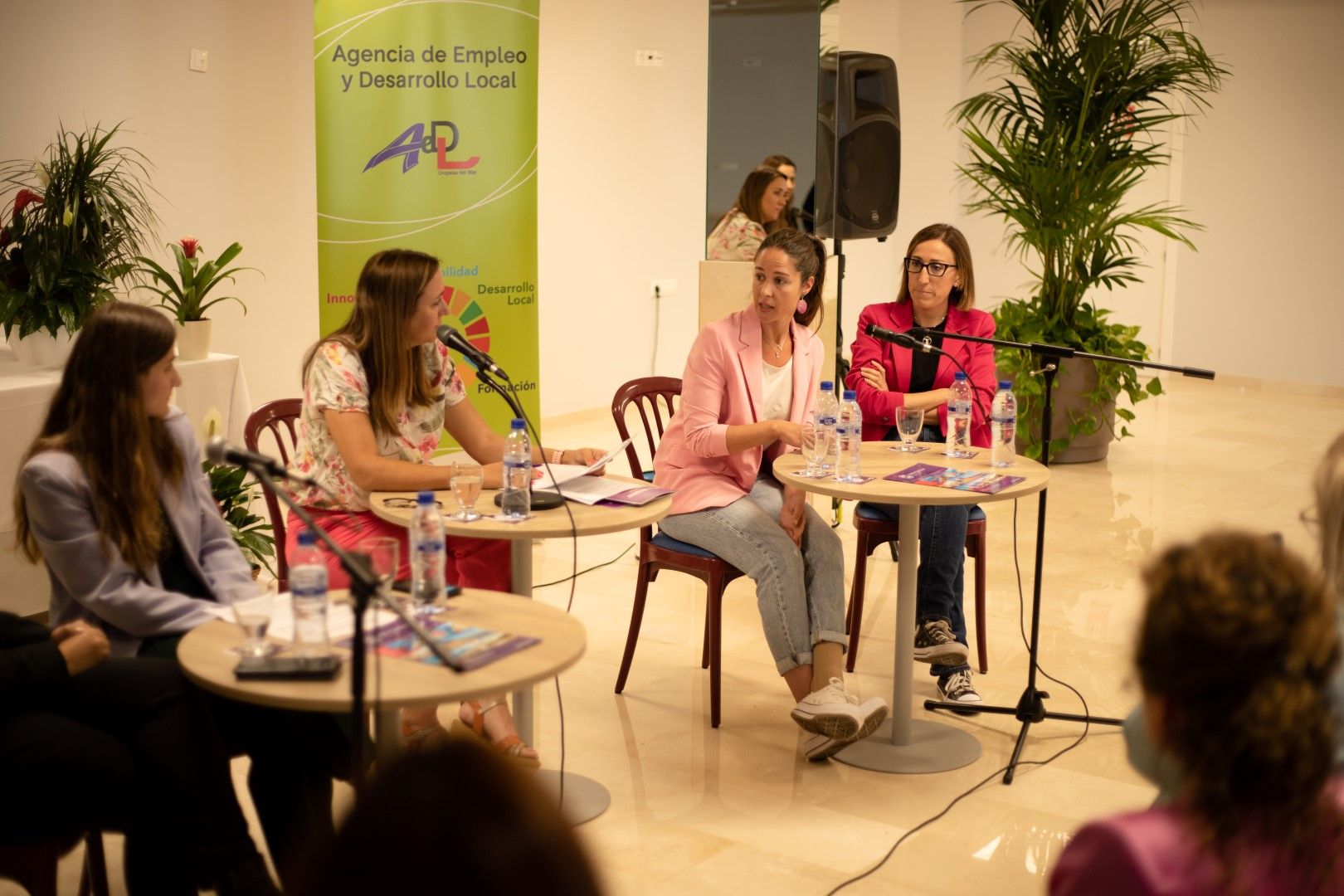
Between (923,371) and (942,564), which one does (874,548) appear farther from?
(923,371)

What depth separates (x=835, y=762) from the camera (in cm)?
349

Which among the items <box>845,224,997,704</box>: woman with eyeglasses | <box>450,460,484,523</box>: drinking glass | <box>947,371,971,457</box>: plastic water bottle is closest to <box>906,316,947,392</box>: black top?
<box>845,224,997,704</box>: woman with eyeglasses

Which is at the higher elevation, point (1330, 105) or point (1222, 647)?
point (1330, 105)

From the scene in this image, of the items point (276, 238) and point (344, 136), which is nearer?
point (344, 136)

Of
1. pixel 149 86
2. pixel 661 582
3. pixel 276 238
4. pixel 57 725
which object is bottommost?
pixel 661 582

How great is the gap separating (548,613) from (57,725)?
0.82 m

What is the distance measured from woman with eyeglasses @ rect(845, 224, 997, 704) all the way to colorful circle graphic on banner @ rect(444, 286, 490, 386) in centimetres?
162

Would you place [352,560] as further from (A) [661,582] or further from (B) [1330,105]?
(B) [1330,105]

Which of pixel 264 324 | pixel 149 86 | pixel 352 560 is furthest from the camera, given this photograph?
pixel 264 324

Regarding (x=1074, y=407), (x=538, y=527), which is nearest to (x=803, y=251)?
(x=538, y=527)

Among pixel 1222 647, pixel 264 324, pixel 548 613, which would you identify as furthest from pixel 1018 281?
pixel 1222 647

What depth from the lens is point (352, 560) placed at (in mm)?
1876

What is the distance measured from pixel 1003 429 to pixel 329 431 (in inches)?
66.3

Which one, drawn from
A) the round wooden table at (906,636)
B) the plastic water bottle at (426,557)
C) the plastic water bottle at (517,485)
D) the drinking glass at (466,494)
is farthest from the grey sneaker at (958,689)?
the plastic water bottle at (426,557)
